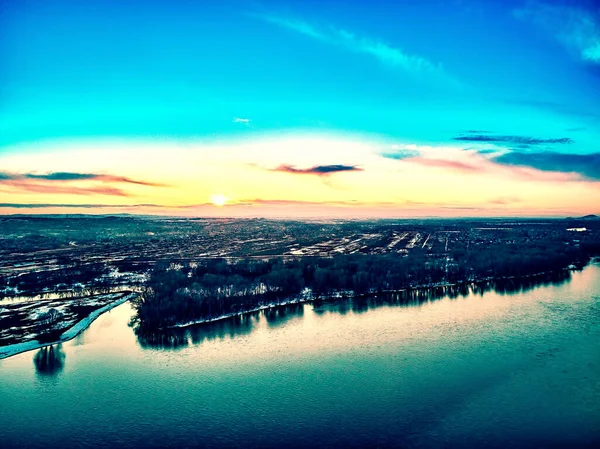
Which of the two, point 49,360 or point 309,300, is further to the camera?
point 309,300

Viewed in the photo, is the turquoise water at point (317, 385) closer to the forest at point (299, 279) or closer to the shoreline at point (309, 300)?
the shoreline at point (309, 300)

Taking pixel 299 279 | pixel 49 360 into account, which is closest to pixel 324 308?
pixel 299 279

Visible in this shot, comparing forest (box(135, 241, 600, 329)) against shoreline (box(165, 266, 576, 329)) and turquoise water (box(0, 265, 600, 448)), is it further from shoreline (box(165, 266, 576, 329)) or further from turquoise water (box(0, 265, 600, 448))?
turquoise water (box(0, 265, 600, 448))

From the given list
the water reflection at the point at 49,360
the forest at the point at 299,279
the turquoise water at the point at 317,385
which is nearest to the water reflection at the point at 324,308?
the turquoise water at the point at 317,385

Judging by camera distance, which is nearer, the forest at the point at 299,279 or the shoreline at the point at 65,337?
the shoreline at the point at 65,337

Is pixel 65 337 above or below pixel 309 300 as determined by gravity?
below

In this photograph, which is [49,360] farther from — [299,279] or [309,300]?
[299,279]
